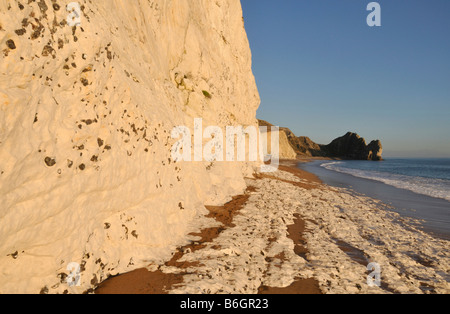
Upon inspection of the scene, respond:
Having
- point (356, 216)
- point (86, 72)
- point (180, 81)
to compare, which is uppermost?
point (180, 81)

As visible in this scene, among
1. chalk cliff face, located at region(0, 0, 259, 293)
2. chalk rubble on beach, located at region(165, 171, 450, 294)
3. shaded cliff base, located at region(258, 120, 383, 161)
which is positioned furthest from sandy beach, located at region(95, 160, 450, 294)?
shaded cliff base, located at region(258, 120, 383, 161)

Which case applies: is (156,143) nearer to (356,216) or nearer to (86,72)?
(86,72)

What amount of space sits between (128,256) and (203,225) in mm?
2666

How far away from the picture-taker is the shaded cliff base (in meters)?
114

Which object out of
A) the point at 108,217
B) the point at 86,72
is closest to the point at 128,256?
the point at 108,217

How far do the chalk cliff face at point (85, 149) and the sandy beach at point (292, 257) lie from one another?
0.64 metres

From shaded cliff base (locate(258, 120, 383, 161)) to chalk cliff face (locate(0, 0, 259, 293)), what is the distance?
10404cm

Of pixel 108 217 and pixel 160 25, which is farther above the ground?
pixel 160 25

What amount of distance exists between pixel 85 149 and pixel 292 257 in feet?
15.6

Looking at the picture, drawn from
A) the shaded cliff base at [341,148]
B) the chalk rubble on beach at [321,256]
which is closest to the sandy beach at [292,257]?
the chalk rubble on beach at [321,256]

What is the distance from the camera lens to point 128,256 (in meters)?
4.41

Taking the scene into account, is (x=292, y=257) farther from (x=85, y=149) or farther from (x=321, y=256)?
(x=85, y=149)

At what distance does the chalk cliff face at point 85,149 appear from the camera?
2.95 m

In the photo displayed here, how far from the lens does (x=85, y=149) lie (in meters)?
3.92
